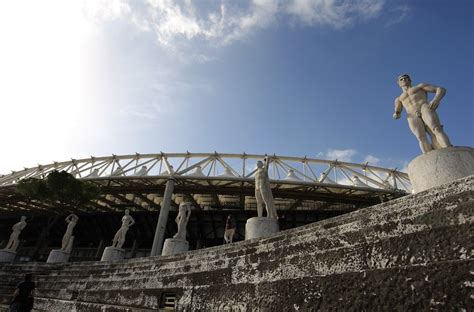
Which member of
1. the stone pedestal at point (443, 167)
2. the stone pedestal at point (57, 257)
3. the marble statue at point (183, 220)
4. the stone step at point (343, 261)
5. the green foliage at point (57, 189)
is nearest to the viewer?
the stone step at point (343, 261)

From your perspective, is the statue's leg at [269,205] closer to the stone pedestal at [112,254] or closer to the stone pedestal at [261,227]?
the stone pedestal at [261,227]

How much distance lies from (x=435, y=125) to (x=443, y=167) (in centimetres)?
144

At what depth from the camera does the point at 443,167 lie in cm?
352

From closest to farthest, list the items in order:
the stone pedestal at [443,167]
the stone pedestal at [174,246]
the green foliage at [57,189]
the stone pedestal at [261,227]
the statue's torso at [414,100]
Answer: the stone pedestal at [443,167], the statue's torso at [414,100], the stone pedestal at [261,227], the stone pedestal at [174,246], the green foliage at [57,189]

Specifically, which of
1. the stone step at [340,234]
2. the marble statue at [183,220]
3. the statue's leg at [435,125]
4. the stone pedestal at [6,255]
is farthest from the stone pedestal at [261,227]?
the stone pedestal at [6,255]

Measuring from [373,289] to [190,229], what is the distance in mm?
25440

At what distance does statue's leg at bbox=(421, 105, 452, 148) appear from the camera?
4.36 metres

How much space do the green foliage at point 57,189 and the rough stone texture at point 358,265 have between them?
1554 centimetres

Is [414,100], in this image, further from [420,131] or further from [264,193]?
[264,193]

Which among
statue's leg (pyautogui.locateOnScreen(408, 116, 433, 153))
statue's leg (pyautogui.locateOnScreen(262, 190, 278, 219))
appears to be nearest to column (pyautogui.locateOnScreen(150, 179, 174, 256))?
statue's leg (pyautogui.locateOnScreen(262, 190, 278, 219))

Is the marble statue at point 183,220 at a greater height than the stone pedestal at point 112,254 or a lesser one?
greater

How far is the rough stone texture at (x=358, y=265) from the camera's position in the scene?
2.01 metres

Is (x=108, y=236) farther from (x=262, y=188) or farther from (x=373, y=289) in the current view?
(x=373, y=289)

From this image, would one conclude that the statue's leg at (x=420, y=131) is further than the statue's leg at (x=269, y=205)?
No
